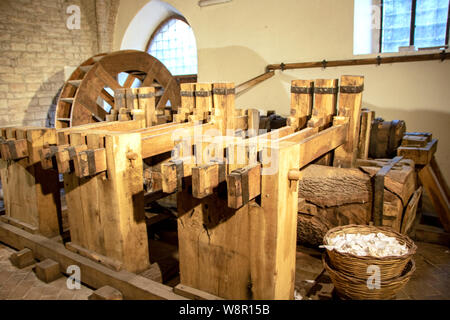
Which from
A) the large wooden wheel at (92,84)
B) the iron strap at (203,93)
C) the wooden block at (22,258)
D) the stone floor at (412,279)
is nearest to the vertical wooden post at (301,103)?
the iron strap at (203,93)

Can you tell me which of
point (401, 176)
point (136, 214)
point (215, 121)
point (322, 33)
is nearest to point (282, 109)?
point (322, 33)

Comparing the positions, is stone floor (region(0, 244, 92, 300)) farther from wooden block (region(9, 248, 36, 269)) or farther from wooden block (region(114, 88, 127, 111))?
wooden block (region(114, 88, 127, 111))

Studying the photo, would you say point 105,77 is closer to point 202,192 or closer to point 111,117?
point 111,117

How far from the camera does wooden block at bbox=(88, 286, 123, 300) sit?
7.75 ft

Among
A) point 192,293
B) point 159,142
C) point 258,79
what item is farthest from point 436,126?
point 192,293

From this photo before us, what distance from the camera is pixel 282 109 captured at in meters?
6.80

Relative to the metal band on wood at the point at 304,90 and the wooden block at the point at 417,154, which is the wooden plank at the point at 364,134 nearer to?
the wooden block at the point at 417,154

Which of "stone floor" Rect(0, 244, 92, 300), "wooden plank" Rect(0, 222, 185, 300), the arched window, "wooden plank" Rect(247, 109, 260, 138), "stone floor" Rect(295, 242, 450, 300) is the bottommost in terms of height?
"stone floor" Rect(0, 244, 92, 300)

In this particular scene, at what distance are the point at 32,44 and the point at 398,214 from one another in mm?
7685

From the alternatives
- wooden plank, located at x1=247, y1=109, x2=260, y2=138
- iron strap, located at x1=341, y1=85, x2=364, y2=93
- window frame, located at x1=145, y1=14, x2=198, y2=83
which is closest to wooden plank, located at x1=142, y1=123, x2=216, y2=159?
wooden plank, located at x1=247, y1=109, x2=260, y2=138

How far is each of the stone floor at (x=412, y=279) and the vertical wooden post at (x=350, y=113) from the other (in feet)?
3.04

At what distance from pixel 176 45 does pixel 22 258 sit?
7130 millimetres

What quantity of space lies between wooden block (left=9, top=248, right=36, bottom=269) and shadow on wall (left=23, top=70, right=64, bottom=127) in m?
5.19
